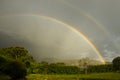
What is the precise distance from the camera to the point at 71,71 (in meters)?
104

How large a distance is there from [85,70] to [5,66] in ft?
195

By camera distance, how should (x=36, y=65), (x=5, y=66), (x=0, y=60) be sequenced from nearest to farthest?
1. (x=5, y=66)
2. (x=0, y=60)
3. (x=36, y=65)

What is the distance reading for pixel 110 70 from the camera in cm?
10588

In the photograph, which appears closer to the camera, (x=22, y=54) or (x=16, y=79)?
(x=16, y=79)

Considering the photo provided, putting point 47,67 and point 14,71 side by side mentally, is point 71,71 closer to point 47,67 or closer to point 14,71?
point 47,67

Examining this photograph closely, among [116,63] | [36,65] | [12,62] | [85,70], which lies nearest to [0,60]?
[12,62]

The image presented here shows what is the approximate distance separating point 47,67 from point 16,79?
179 ft

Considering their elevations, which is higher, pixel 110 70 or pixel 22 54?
pixel 22 54

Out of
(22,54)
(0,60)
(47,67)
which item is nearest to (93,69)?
(47,67)

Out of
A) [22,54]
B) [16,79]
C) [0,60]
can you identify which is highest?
[22,54]

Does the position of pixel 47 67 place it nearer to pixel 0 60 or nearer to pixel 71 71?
pixel 71 71

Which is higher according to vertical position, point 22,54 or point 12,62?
point 22,54

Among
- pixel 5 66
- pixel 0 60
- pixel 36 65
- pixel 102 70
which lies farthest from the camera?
pixel 102 70

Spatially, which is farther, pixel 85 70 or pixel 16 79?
pixel 85 70
